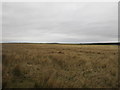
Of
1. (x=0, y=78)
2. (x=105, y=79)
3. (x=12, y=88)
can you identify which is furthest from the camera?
(x=105, y=79)

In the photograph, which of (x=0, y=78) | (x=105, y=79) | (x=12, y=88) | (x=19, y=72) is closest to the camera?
(x=12, y=88)

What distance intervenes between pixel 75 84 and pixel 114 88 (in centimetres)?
143

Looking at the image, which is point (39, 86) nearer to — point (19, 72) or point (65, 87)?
point (65, 87)

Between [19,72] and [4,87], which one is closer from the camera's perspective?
[4,87]

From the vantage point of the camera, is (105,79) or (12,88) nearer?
(12,88)

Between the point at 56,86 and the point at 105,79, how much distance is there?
7.74 ft

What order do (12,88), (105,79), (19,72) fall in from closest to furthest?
(12,88), (105,79), (19,72)

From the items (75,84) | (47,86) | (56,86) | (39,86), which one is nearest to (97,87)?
(75,84)

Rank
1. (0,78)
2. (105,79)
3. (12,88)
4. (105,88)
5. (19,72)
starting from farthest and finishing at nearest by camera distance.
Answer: (19,72)
(105,79)
(0,78)
(105,88)
(12,88)

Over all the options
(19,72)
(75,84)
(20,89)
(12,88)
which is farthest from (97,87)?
(19,72)

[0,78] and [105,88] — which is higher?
[0,78]

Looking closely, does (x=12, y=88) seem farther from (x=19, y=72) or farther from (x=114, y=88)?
(x=114, y=88)

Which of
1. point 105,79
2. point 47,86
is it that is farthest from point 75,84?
point 105,79

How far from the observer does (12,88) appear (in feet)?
10.0
